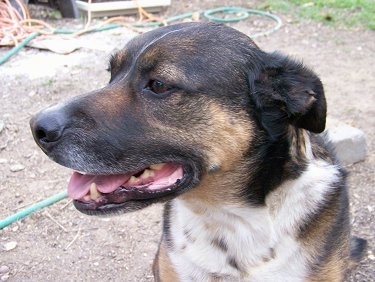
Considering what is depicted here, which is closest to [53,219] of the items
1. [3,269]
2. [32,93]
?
[3,269]

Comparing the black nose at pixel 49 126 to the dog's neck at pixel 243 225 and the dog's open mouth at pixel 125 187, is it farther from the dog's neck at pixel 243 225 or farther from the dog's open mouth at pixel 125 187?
the dog's neck at pixel 243 225

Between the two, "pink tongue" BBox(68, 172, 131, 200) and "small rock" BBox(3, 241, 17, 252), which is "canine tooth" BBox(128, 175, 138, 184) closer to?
"pink tongue" BBox(68, 172, 131, 200)

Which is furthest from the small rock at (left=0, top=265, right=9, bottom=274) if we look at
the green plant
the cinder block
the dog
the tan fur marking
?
the green plant

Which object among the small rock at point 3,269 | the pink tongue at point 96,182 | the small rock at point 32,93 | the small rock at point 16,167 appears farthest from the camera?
the small rock at point 32,93

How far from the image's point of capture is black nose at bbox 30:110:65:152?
2219mm

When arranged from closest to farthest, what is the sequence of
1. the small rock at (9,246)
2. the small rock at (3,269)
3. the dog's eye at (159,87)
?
1. the dog's eye at (159,87)
2. the small rock at (3,269)
3. the small rock at (9,246)

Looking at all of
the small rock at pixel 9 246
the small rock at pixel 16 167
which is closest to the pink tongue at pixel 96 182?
the small rock at pixel 9 246

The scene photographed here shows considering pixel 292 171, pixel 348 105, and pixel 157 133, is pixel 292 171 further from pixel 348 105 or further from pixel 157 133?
pixel 348 105

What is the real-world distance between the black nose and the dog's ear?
2.72 feet

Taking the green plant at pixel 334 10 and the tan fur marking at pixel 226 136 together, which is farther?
the green plant at pixel 334 10

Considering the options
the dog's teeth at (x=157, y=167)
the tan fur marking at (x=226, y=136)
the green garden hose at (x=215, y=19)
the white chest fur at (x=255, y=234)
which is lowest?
the green garden hose at (x=215, y=19)

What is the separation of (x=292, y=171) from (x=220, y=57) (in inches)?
23.5

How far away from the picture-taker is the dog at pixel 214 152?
2.30m

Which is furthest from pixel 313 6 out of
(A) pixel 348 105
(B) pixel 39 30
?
(B) pixel 39 30
